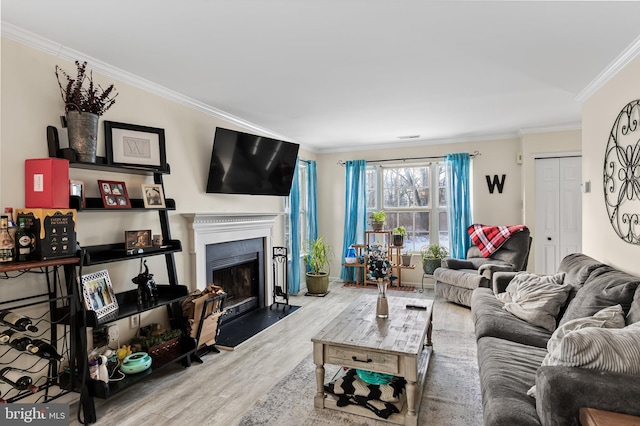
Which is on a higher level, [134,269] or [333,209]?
[333,209]

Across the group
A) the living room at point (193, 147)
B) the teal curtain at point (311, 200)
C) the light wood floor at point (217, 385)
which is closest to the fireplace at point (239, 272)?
the living room at point (193, 147)

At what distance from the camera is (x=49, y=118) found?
2.28m

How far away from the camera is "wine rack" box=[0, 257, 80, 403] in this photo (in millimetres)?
2051

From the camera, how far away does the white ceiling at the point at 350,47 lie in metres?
1.88

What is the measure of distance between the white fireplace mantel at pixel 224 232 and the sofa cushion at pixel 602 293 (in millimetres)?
3117

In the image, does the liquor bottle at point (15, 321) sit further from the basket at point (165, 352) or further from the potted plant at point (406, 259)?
the potted plant at point (406, 259)

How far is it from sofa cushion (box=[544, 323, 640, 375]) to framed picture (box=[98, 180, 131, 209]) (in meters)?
2.87

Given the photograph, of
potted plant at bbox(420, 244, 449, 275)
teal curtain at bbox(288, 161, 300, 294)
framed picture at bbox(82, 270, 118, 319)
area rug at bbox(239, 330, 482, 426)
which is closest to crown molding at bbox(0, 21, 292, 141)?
framed picture at bbox(82, 270, 118, 319)

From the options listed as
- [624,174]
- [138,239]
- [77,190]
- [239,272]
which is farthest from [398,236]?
[77,190]

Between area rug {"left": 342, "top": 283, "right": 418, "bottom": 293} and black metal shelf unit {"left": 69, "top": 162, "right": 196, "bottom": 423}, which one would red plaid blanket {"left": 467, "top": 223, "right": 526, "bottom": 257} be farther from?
black metal shelf unit {"left": 69, "top": 162, "right": 196, "bottom": 423}

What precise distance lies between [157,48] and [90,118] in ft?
2.14

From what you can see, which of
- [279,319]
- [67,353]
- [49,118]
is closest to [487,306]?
[279,319]

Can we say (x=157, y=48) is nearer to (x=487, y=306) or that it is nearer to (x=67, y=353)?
(x=67, y=353)

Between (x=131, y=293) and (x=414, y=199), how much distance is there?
4522 mm
